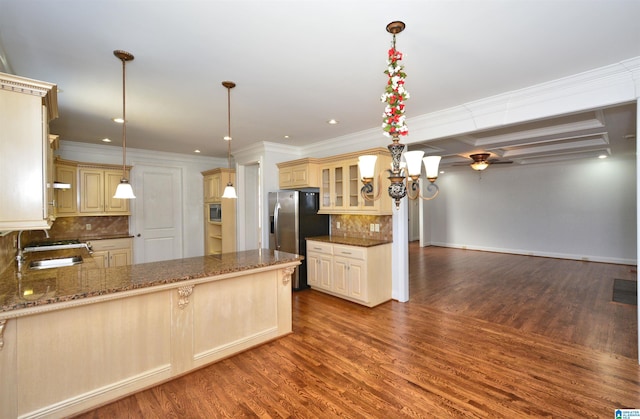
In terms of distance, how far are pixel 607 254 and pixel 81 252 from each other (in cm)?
1036

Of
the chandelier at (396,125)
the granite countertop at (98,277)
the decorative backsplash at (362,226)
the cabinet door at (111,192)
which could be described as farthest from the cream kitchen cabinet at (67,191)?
the chandelier at (396,125)

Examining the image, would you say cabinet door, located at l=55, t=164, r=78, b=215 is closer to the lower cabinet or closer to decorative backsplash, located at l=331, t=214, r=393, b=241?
the lower cabinet

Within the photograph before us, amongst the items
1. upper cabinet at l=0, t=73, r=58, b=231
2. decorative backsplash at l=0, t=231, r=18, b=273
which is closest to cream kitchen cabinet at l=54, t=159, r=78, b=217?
decorative backsplash at l=0, t=231, r=18, b=273

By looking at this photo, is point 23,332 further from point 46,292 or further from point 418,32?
point 418,32

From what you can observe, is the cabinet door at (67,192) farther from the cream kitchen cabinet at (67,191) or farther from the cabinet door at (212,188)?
the cabinet door at (212,188)

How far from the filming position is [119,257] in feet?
17.1

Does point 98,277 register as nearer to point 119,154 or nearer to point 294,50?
point 294,50

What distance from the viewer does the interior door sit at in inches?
231

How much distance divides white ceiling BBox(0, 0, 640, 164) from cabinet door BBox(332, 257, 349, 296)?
2.06 meters

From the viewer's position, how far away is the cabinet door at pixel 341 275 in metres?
4.25

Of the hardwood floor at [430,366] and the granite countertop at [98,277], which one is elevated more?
the granite countertop at [98,277]

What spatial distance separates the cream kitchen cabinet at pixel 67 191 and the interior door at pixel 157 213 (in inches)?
39.9

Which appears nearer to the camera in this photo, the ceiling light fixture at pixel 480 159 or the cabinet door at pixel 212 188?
the ceiling light fixture at pixel 480 159

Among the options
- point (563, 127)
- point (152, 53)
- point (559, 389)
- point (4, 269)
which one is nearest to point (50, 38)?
point (152, 53)
